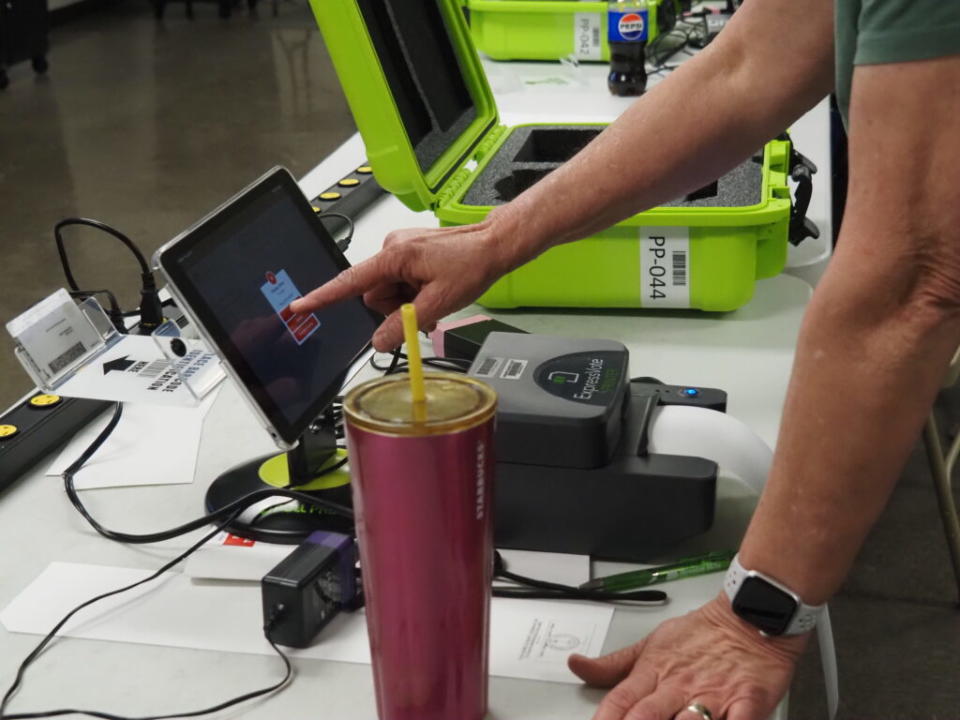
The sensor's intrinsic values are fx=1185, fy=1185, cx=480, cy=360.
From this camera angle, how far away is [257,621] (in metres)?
0.94

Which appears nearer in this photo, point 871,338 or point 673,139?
point 871,338

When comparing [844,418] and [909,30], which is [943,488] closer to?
[844,418]

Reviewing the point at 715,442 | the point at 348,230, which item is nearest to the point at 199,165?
the point at 348,230

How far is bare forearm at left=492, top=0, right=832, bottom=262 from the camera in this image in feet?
3.55

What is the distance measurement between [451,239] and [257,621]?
38cm

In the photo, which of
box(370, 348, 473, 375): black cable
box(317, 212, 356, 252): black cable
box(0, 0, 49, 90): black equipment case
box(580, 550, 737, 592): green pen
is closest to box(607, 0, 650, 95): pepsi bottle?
box(317, 212, 356, 252): black cable

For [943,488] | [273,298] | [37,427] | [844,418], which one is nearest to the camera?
[844,418]

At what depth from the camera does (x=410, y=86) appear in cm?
151

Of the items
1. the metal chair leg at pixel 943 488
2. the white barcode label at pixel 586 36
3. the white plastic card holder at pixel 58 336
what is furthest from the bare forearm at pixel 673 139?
the white barcode label at pixel 586 36

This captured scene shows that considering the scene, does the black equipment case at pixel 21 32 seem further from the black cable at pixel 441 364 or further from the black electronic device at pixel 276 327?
the black electronic device at pixel 276 327

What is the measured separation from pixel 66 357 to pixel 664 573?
636 mm

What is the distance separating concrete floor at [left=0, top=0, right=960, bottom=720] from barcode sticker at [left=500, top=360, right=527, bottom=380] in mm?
1077

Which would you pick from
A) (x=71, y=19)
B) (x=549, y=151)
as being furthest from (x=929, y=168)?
(x=71, y=19)

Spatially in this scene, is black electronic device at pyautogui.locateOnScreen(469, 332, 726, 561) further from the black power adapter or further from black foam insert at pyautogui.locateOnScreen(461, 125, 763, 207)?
black foam insert at pyautogui.locateOnScreen(461, 125, 763, 207)
